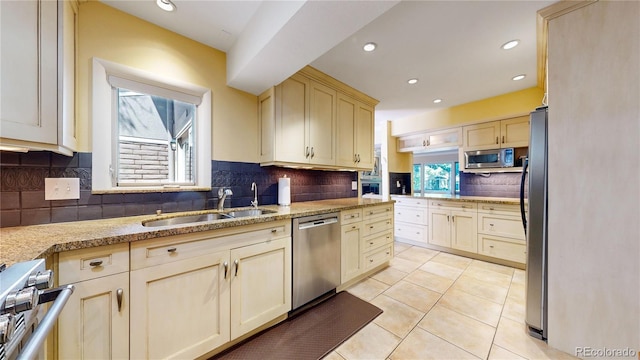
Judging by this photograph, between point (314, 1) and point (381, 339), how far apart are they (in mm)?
2254

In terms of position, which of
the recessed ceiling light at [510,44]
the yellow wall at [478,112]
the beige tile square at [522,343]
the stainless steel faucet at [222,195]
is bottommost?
the beige tile square at [522,343]

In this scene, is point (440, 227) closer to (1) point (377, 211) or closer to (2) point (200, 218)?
(1) point (377, 211)

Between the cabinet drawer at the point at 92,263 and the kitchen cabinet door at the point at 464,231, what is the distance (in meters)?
3.82

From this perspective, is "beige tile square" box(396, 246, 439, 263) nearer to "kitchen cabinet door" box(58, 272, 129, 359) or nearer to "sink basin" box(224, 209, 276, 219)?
"sink basin" box(224, 209, 276, 219)

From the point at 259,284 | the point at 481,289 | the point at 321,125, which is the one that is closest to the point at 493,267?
the point at 481,289

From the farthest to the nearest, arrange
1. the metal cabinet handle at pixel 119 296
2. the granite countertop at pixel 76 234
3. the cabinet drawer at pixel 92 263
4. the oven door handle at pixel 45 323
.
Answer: the metal cabinet handle at pixel 119 296 < the cabinet drawer at pixel 92 263 < the granite countertop at pixel 76 234 < the oven door handle at pixel 45 323

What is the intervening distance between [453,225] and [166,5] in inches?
163

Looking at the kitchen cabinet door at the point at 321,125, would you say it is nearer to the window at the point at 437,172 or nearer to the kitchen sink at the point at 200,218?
the kitchen sink at the point at 200,218

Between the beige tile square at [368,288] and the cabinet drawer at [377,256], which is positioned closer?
the beige tile square at [368,288]

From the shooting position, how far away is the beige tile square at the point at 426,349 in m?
1.46

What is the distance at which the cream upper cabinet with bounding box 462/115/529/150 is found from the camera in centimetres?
308

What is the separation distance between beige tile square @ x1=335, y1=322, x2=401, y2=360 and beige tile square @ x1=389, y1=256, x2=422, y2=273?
4.21 feet

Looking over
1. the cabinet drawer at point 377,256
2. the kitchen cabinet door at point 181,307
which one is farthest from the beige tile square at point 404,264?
the kitchen cabinet door at point 181,307

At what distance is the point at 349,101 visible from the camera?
2943 millimetres
